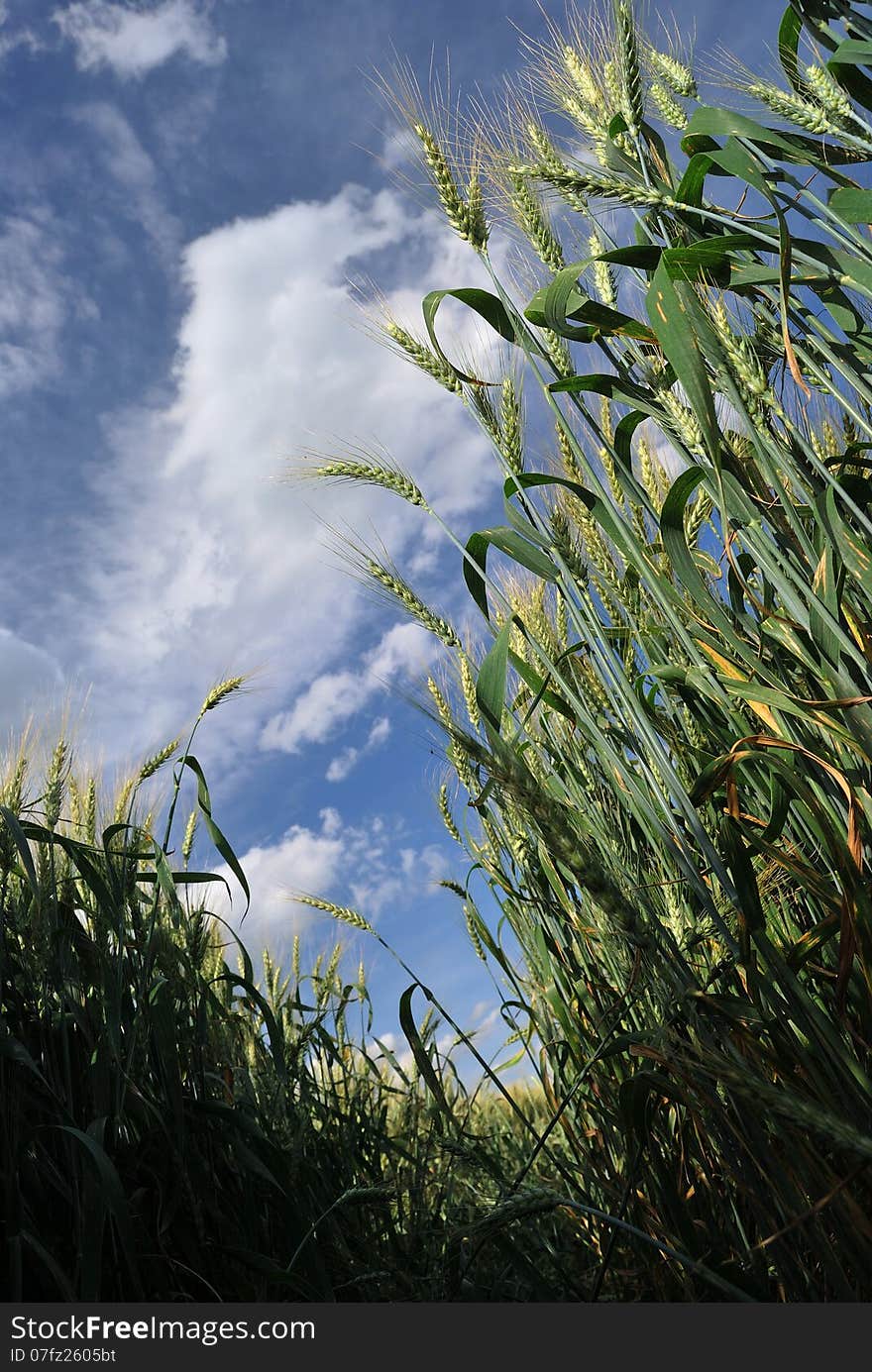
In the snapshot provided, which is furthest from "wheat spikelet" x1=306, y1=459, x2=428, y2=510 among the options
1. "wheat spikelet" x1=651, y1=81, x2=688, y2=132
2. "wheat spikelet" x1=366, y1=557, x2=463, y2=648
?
"wheat spikelet" x1=651, y1=81, x2=688, y2=132

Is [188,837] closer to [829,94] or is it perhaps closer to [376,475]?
[376,475]

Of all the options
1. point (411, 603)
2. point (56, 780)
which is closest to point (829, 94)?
point (411, 603)

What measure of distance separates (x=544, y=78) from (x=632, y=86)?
0.40m

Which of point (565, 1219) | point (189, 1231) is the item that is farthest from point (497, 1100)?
point (189, 1231)

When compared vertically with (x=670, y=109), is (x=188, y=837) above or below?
below

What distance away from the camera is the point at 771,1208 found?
37.6 inches

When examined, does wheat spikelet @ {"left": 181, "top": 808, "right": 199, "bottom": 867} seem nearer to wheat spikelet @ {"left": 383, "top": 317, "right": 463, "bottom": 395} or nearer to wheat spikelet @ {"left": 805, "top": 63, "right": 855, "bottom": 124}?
wheat spikelet @ {"left": 383, "top": 317, "right": 463, "bottom": 395}

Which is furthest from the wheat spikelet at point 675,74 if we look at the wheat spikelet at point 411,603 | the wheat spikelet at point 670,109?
the wheat spikelet at point 411,603

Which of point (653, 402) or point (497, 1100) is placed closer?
point (653, 402)

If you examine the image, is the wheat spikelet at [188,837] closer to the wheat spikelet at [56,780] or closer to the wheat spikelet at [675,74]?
the wheat spikelet at [56,780]

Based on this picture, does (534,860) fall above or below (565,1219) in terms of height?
above
